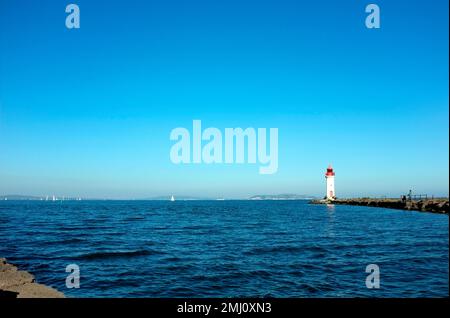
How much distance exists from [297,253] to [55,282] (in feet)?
50.1

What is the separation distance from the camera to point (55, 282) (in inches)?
659

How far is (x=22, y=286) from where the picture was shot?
14.2 meters

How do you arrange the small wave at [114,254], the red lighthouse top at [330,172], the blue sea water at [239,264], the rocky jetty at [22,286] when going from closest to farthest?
the rocky jetty at [22,286] < the blue sea water at [239,264] < the small wave at [114,254] < the red lighthouse top at [330,172]

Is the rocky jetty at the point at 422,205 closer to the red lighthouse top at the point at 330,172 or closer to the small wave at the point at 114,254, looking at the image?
the red lighthouse top at the point at 330,172

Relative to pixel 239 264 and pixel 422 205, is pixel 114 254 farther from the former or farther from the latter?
pixel 422 205

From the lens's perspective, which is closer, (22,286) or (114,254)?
(22,286)

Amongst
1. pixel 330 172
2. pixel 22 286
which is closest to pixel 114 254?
pixel 22 286

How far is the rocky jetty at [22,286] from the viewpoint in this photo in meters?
13.1

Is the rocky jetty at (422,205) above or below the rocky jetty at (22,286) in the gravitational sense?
below

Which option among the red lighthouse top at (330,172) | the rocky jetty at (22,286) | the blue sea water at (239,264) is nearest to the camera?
the rocky jetty at (22,286)

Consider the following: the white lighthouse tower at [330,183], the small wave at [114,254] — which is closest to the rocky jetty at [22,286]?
the small wave at [114,254]

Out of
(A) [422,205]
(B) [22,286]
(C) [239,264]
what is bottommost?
(A) [422,205]
